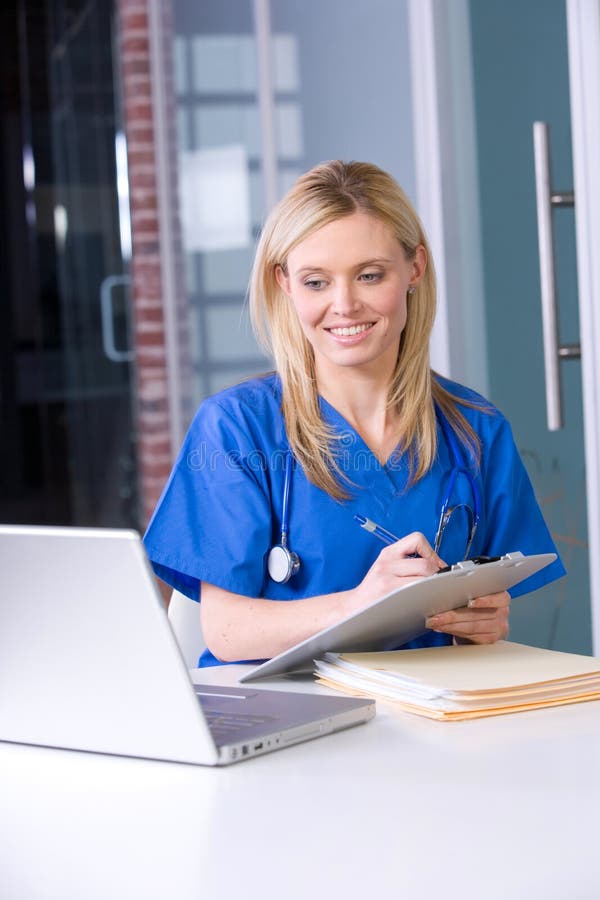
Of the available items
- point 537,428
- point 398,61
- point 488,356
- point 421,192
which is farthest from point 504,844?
point 398,61

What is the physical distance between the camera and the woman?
147 centimetres

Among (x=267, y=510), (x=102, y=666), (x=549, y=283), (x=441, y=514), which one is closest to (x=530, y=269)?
(x=549, y=283)

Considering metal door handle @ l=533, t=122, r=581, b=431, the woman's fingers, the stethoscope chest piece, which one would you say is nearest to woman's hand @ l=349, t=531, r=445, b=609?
the woman's fingers

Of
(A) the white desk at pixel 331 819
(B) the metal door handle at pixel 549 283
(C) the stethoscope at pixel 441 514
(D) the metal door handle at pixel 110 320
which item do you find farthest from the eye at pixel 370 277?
(D) the metal door handle at pixel 110 320

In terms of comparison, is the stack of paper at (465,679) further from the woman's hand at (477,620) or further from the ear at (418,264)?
the ear at (418,264)

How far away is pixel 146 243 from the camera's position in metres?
4.55

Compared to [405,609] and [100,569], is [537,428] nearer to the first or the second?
[405,609]

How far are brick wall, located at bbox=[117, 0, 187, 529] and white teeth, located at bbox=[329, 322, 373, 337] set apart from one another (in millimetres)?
2981

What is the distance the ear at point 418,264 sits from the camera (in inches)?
66.1

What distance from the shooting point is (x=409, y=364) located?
1673 mm

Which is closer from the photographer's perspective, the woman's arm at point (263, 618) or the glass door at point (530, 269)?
the woman's arm at point (263, 618)

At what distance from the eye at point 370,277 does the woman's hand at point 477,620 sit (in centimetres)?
46

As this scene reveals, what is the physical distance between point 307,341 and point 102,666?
78 cm

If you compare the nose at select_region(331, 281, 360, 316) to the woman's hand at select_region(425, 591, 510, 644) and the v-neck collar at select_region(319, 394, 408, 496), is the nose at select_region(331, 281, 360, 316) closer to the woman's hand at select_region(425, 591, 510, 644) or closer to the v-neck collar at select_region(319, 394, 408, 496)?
the v-neck collar at select_region(319, 394, 408, 496)
